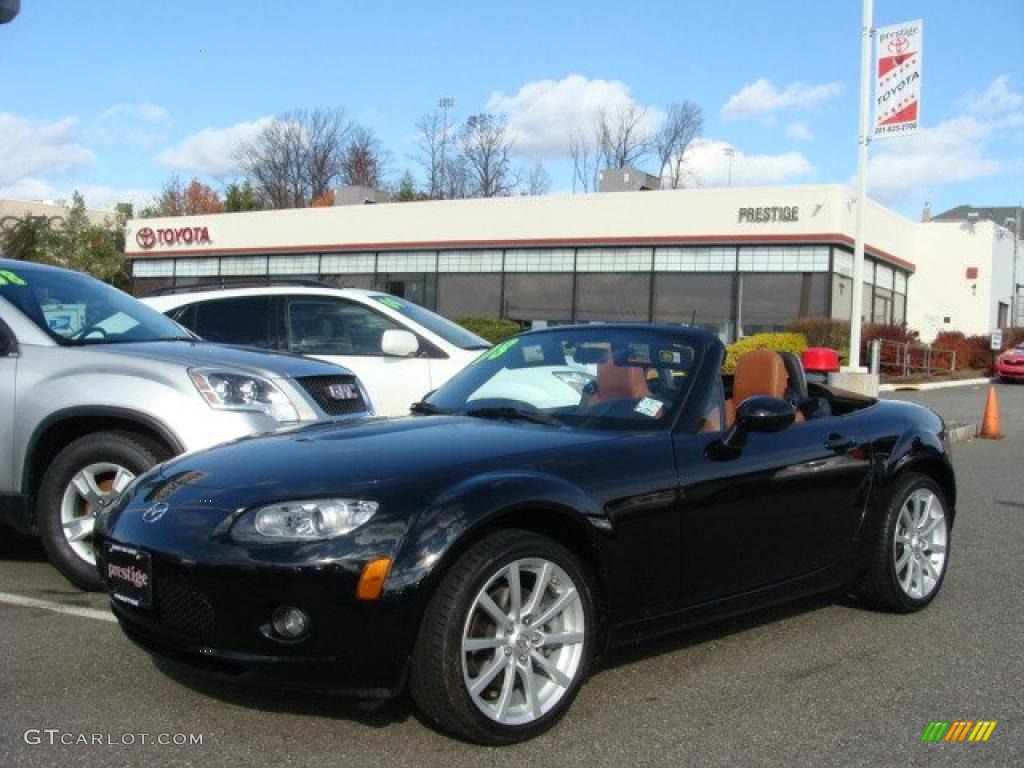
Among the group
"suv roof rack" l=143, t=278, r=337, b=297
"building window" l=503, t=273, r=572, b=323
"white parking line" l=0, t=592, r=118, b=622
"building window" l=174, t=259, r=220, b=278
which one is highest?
"building window" l=174, t=259, r=220, b=278

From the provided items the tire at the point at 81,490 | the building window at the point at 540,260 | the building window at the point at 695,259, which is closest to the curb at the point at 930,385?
the building window at the point at 695,259

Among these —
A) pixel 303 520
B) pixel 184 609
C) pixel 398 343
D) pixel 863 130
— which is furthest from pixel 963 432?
pixel 184 609

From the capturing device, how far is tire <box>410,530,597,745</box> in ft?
11.6

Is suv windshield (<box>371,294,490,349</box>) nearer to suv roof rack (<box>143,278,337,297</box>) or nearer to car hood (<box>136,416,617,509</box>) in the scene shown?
suv roof rack (<box>143,278,337,297</box>)

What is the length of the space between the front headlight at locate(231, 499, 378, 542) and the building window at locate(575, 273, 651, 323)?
31.1 m

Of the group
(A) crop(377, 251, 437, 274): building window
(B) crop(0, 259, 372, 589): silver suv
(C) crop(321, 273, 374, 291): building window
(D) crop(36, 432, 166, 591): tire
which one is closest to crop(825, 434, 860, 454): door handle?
(B) crop(0, 259, 372, 589): silver suv

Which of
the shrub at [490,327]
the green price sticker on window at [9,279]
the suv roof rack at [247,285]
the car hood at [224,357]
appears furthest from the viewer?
the shrub at [490,327]

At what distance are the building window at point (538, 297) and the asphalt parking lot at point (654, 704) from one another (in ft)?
99.9

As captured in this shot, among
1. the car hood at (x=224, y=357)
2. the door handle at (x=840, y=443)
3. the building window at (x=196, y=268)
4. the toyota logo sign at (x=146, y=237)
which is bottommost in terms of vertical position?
the door handle at (x=840, y=443)

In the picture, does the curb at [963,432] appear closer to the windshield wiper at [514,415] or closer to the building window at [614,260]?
the windshield wiper at [514,415]

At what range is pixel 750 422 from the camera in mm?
4582

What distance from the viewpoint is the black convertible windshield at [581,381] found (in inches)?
182

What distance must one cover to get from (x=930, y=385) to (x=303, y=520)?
28.5m

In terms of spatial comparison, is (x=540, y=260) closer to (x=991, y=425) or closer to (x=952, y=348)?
(x=952, y=348)
